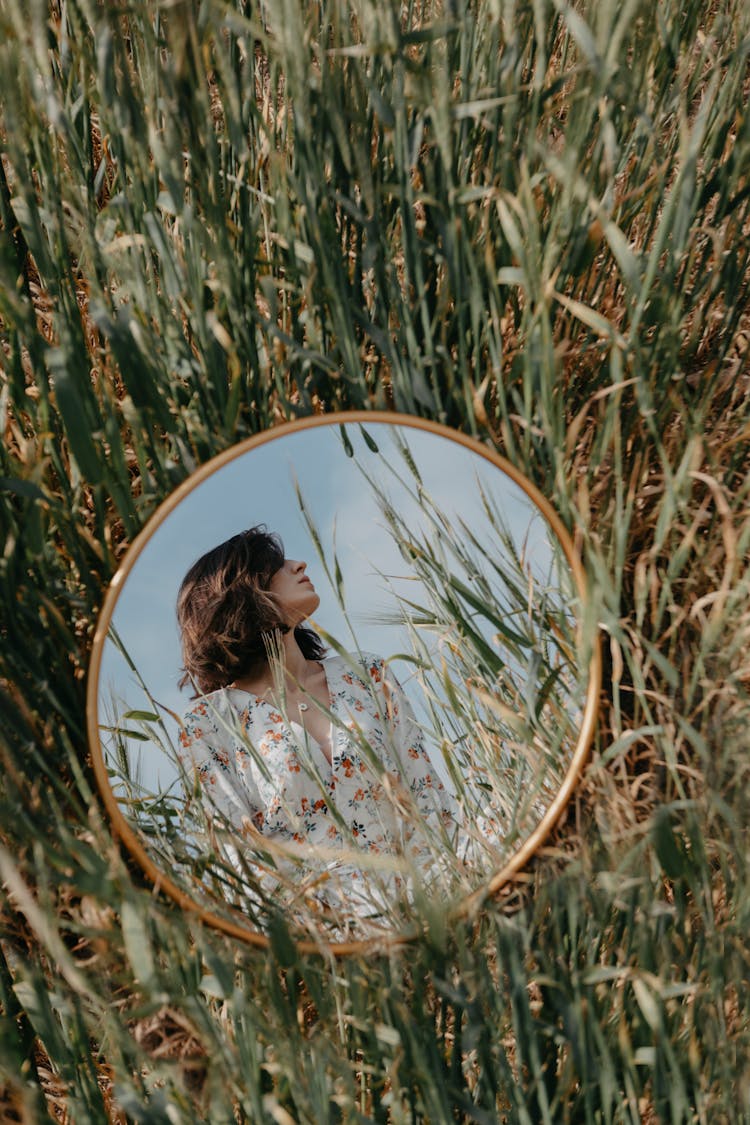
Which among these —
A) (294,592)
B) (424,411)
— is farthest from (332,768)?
(424,411)

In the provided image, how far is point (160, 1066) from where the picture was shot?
0.55m

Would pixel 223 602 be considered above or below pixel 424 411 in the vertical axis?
below

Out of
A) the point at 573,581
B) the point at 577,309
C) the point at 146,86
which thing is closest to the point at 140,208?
the point at 146,86

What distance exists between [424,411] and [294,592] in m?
0.19

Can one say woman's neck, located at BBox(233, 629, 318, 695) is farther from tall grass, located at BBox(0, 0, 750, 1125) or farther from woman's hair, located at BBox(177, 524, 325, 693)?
tall grass, located at BBox(0, 0, 750, 1125)

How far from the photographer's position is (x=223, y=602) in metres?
0.75

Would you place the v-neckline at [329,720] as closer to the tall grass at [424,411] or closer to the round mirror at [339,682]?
the round mirror at [339,682]

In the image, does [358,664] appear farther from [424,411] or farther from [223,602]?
[424,411]

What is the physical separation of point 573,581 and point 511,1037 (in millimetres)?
358

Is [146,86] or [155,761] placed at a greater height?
[146,86]

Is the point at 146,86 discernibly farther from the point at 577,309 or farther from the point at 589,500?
the point at 589,500

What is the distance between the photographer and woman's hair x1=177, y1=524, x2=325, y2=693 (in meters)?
0.74

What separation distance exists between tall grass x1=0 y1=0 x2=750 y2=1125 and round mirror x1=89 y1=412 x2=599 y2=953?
0.03 meters

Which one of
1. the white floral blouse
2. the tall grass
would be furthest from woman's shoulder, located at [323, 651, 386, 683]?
the tall grass
